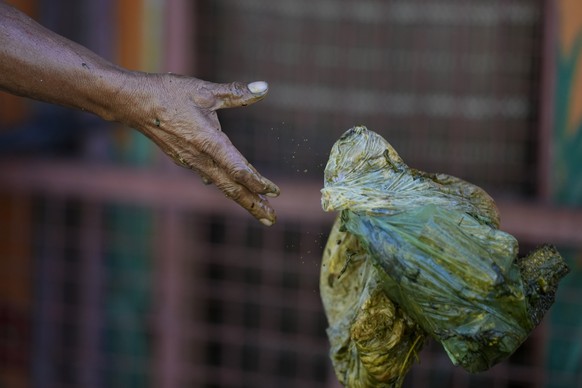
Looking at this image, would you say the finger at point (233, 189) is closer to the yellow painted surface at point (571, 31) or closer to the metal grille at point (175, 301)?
the metal grille at point (175, 301)

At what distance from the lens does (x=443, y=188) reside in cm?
238

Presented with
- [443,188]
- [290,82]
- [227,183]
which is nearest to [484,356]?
[443,188]

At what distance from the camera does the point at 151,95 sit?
7.98 feet

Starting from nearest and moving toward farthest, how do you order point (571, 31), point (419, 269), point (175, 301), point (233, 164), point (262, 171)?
1. point (419, 269)
2. point (233, 164)
3. point (571, 31)
4. point (262, 171)
5. point (175, 301)

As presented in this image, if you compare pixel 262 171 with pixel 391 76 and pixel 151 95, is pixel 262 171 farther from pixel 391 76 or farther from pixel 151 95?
pixel 151 95

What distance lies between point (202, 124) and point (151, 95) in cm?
16

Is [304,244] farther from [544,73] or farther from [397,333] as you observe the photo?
[397,333]

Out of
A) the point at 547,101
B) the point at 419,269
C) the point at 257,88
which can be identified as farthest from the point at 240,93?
the point at 547,101

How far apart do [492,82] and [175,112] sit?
8.03 feet

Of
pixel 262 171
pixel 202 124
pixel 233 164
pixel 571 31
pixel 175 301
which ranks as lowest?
pixel 175 301

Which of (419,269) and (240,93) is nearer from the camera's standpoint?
(419,269)

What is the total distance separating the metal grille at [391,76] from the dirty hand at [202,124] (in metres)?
2.02

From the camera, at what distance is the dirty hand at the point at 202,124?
241 centimetres

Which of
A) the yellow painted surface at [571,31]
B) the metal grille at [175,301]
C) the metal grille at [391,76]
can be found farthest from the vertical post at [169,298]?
the yellow painted surface at [571,31]
